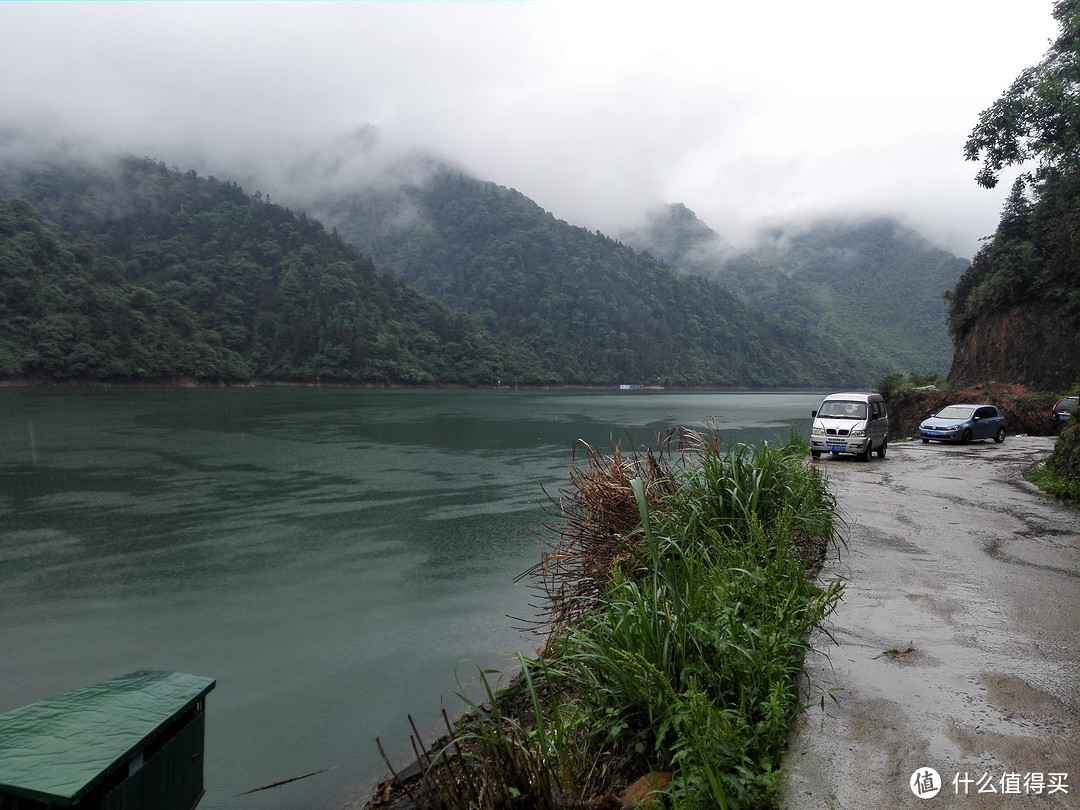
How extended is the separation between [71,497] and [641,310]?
145585mm

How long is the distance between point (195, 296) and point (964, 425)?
10885 centimetres

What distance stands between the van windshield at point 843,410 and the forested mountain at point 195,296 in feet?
260

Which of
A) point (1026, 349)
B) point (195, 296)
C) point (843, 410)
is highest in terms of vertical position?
point (195, 296)

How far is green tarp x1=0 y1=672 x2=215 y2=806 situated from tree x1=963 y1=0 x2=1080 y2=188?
17932mm

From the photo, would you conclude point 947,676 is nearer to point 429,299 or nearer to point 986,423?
point 986,423

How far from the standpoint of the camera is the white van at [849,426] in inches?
640

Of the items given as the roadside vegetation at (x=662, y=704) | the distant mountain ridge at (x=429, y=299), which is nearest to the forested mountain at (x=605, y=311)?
the distant mountain ridge at (x=429, y=299)

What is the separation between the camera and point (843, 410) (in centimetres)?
1684

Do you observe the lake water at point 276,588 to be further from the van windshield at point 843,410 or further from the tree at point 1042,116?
the tree at point 1042,116

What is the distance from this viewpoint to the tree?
13.8m

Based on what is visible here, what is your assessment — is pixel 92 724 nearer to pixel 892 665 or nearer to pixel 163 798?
pixel 163 798

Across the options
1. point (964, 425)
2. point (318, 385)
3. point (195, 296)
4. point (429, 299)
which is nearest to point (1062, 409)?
point (964, 425)

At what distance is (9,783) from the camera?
2572mm

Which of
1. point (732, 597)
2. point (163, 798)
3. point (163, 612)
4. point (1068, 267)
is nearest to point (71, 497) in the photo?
point (163, 612)
